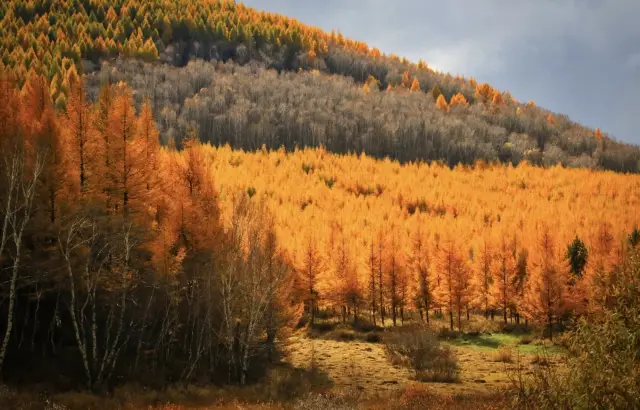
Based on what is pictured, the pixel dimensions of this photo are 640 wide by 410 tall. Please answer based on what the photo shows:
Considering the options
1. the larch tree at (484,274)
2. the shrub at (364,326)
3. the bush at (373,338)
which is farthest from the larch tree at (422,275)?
the bush at (373,338)

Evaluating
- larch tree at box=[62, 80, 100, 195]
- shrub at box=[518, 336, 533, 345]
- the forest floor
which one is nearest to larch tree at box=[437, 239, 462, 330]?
the forest floor

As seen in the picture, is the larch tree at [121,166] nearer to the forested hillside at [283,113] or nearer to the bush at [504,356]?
the bush at [504,356]

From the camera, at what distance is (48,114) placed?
2520 cm

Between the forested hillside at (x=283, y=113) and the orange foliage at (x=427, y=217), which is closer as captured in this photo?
the orange foliage at (x=427, y=217)

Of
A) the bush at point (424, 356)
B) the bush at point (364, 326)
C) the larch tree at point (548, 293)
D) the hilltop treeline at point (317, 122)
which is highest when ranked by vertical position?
the hilltop treeline at point (317, 122)

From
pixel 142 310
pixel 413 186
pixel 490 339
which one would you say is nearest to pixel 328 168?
pixel 413 186

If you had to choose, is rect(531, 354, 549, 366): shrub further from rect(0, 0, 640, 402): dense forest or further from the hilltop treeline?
the hilltop treeline

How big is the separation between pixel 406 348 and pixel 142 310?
2249cm

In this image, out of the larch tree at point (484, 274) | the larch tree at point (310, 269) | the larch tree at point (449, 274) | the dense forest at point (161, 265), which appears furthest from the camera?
the larch tree at point (484, 274)

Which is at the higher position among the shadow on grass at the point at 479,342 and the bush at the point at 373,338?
the bush at the point at 373,338

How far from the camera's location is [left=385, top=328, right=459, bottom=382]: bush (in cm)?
3541

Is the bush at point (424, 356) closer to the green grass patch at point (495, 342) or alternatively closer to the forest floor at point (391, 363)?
the forest floor at point (391, 363)

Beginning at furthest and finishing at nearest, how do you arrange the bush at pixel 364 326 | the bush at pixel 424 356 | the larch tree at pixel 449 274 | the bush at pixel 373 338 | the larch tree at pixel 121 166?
the bush at pixel 364 326 → the larch tree at pixel 449 274 → the bush at pixel 373 338 → the bush at pixel 424 356 → the larch tree at pixel 121 166

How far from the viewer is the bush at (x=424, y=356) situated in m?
35.4
